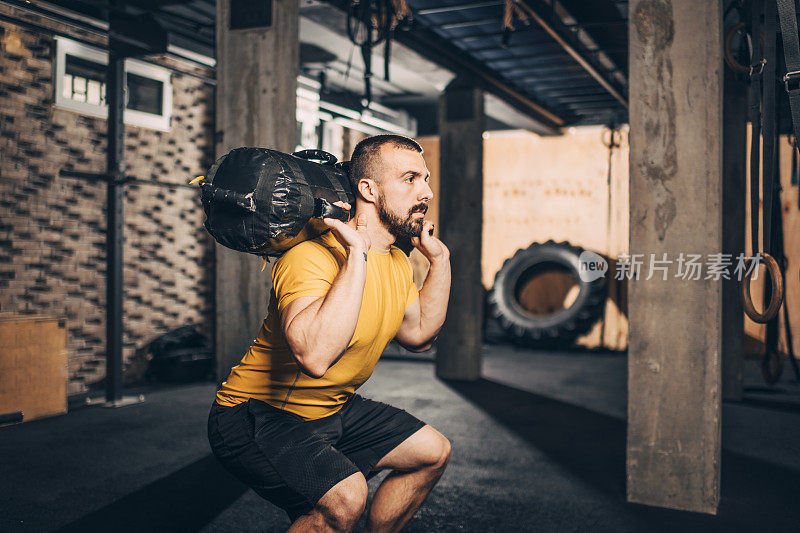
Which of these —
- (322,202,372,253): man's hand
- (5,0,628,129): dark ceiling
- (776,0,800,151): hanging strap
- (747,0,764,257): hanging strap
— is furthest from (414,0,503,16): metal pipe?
(322,202,372,253): man's hand

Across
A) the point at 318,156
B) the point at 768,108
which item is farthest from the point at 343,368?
the point at 768,108

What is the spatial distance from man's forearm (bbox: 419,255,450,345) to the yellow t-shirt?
0.22 metres

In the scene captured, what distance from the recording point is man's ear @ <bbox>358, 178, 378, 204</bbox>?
191 centimetres

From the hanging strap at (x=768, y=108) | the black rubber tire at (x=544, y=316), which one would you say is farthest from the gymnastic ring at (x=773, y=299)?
the black rubber tire at (x=544, y=316)

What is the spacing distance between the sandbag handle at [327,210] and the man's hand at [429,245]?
0.35 m

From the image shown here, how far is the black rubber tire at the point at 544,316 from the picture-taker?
8.20 meters

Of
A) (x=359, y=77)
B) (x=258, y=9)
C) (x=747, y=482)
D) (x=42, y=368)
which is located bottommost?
(x=747, y=482)

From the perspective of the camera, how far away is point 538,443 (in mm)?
4016

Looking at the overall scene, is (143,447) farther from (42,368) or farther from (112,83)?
(112,83)

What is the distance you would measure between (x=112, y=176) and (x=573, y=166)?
19.8 ft

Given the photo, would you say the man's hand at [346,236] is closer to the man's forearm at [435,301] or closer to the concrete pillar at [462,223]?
the man's forearm at [435,301]

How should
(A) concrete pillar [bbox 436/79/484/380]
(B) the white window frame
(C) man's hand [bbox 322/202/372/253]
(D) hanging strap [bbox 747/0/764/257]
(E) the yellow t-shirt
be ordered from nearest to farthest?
1. (C) man's hand [bbox 322/202/372/253]
2. (E) the yellow t-shirt
3. (D) hanging strap [bbox 747/0/764/257]
4. (B) the white window frame
5. (A) concrete pillar [bbox 436/79/484/380]

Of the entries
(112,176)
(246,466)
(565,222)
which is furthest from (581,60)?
(246,466)

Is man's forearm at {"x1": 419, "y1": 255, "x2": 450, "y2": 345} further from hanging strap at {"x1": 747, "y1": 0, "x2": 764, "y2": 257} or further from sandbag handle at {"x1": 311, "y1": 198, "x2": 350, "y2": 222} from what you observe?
hanging strap at {"x1": 747, "y1": 0, "x2": 764, "y2": 257}
